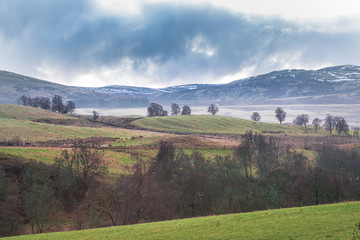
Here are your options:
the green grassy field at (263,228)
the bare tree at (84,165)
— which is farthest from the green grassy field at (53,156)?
the green grassy field at (263,228)

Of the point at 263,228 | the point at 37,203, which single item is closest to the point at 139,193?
the point at 37,203

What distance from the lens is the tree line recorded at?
46.3 m

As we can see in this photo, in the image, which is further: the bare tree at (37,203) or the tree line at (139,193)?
the tree line at (139,193)

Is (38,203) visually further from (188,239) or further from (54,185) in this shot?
(188,239)

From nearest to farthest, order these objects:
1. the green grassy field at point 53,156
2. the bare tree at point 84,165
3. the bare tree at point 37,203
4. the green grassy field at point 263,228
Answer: the green grassy field at point 263,228
the bare tree at point 37,203
the bare tree at point 84,165
the green grassy field at point 53,156

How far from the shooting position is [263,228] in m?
25.2

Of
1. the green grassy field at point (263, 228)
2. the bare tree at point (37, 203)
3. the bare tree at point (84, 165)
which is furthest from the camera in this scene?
the bare tree at point (84, 165)

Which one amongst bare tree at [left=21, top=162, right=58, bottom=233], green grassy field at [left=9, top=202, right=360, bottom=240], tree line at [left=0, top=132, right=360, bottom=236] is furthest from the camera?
tree line at [left=0, top=132, right=360, bottom=236]

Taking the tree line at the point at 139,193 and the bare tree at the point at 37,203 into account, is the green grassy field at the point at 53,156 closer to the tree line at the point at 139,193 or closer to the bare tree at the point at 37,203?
the tree line at the point at 139,193

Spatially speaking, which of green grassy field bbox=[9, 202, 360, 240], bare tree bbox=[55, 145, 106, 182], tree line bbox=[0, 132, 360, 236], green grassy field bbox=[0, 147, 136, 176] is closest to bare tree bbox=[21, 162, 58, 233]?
tree line bbox=[0, 132, 360, 236]

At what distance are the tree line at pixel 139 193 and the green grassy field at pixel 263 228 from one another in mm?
15479

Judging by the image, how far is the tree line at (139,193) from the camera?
4631cm

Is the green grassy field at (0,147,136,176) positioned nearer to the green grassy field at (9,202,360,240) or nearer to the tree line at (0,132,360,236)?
the tree line at (0,132,360,236)

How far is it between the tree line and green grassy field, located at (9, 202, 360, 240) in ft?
50.8
